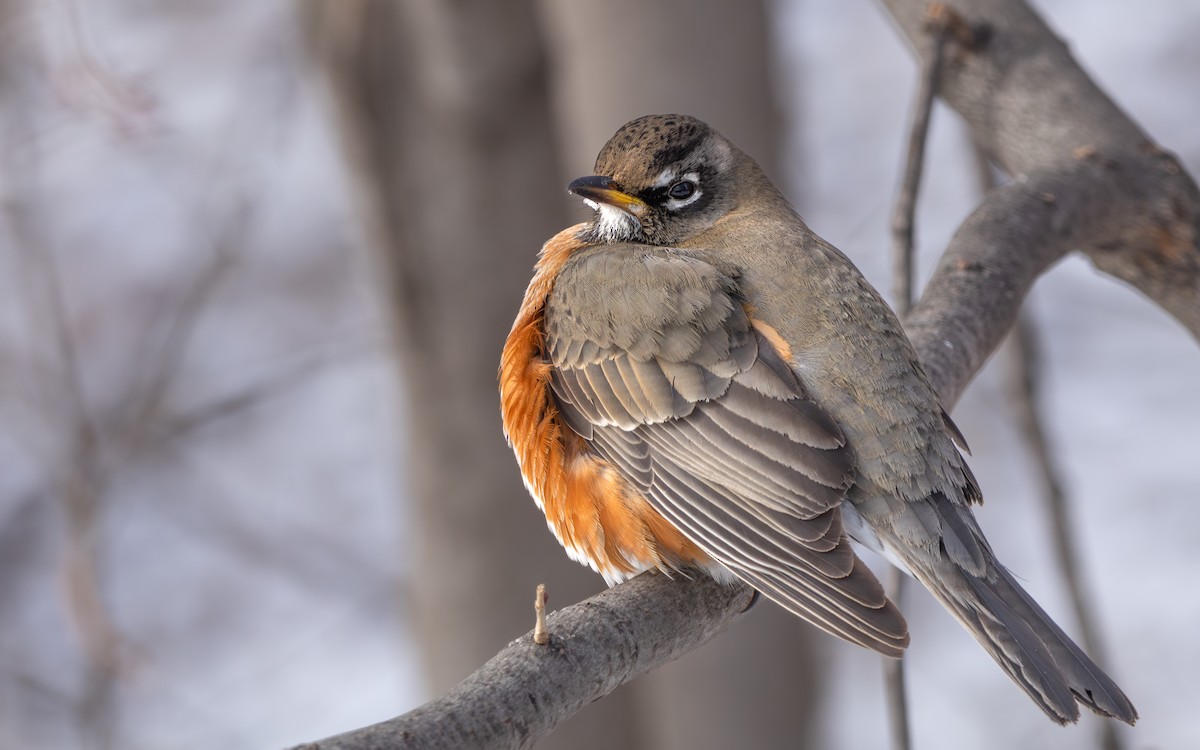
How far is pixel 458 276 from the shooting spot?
662 centimetres

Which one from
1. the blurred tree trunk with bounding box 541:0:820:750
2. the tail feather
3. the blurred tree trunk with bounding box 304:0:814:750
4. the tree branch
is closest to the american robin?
the tail feather

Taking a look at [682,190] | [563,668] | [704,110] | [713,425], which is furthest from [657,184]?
[704,110]

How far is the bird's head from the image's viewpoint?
14.6ft

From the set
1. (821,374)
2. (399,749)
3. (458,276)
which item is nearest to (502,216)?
(458,276)

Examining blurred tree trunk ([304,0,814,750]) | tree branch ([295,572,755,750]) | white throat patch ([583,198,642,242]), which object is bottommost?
tree branch ([295,572,755,750])

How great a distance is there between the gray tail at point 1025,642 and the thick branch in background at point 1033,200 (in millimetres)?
613

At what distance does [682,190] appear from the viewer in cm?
457

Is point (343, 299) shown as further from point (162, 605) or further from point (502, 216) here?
point (502, 216)

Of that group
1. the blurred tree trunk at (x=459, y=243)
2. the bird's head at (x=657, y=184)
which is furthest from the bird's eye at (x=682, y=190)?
the blurred tree trunk at (x=459, y=243)

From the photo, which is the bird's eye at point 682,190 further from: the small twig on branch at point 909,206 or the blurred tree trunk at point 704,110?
the blurred tree trunk at point 704,110

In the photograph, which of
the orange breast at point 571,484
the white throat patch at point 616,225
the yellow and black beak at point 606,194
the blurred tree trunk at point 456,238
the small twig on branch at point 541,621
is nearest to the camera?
the small twig on branch at point 541,621

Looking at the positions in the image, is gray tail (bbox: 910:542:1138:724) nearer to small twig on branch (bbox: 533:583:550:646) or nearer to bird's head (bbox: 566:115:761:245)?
small twig on branch (bbox: 533:583:550:646)

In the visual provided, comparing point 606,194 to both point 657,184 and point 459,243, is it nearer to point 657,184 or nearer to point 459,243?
point 657,184

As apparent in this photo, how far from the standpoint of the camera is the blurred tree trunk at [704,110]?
850 centimetres
